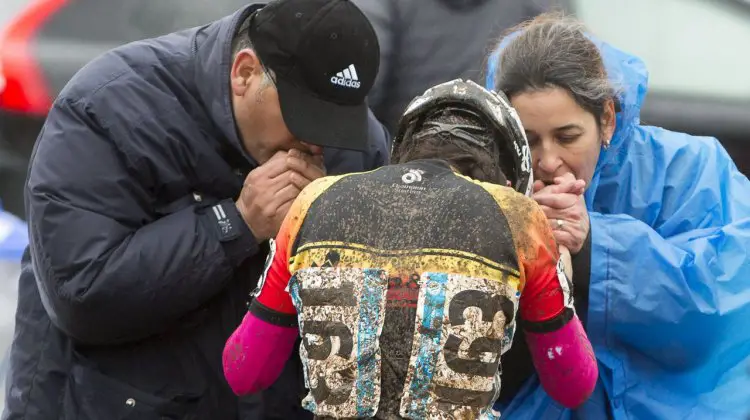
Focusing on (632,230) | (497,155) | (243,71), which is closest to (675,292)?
(632,230)

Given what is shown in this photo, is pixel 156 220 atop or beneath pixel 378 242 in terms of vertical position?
beneath

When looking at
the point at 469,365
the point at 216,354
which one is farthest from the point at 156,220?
the point at 469,365

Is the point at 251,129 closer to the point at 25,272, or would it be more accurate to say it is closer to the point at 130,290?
the point at 130,290

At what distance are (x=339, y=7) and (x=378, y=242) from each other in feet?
2.30

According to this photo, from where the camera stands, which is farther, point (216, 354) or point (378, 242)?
point (216, 354)

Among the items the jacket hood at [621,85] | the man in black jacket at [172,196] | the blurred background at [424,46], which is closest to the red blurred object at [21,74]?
the blurred background at [424,46]

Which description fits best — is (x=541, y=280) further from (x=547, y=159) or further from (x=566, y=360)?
(x=547, y=159)

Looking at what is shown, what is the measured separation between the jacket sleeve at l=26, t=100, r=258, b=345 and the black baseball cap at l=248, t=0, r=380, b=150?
26 centimetres

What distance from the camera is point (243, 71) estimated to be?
96.1 inches

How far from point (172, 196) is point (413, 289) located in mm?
744

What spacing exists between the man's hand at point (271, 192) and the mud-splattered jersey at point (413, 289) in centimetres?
41

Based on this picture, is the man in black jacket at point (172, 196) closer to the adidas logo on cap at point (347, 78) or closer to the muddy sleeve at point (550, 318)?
the adidas logo on cap at point (347, 78)

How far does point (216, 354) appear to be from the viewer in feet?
8.14

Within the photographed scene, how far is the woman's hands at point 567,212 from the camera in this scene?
7.50 feet
